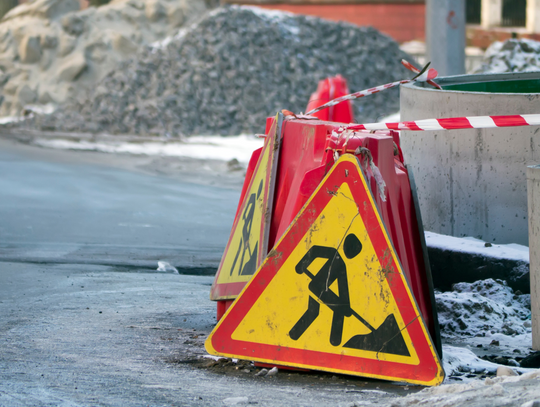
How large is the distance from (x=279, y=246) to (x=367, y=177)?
1.56 feet

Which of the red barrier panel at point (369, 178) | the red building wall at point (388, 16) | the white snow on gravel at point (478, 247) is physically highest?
the red building wall at point (388, 16)

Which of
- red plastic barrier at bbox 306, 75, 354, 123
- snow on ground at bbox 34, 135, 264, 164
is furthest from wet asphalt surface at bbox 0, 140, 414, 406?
snow on ground at bbox 34, 135, 264, 164

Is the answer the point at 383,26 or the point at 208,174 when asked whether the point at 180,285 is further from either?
the point at 383,26

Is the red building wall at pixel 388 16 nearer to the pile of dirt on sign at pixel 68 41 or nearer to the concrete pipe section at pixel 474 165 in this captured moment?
the pile of dirt on sign at pixel 68 41

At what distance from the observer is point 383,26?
2858 cm

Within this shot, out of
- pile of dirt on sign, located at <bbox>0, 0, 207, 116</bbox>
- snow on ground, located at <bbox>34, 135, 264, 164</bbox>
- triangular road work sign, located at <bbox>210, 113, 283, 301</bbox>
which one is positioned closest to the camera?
triangular road work sign, located at <bbox>210, 113, 283, 301</bbox>

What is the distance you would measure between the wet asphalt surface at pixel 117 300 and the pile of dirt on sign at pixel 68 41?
1205cm

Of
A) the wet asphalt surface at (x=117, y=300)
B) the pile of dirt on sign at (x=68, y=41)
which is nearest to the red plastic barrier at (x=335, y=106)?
the wet asphalt surface at (x=117, y=300)

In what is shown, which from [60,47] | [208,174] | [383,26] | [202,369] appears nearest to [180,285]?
[202,369]

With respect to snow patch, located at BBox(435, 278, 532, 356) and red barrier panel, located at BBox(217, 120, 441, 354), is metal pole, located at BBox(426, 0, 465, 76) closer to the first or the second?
snow patch, located at BBox(435, 278, 532, 356)

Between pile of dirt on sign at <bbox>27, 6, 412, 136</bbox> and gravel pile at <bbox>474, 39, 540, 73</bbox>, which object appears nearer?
gravel pile at <bbox>474, 39, 540, 73</bbox>

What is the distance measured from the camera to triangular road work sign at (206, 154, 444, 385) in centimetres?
311

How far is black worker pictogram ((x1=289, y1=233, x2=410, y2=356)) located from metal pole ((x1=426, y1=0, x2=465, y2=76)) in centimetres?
936

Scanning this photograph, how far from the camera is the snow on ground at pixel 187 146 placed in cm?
1356
